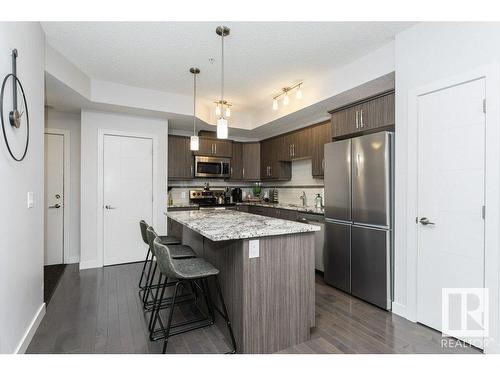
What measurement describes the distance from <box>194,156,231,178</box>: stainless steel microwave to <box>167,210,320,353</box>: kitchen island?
3.05 metres

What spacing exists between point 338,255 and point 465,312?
4.25ft

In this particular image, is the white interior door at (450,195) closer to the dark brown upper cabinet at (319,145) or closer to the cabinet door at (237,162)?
the dark brown upper cabinet at (319,145)

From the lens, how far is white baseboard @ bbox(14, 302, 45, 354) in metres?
1.88

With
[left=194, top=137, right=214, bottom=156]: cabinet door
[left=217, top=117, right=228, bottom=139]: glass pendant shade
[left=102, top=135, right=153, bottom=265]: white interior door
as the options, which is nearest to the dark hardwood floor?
[left=102, top=135, right=153, bottom=265]: white interior door

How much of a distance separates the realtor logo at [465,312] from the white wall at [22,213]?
10.5 ft

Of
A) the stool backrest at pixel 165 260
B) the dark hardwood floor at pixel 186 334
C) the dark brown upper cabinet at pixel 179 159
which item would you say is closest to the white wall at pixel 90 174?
the dark brown upper cabinet at pixel 179 159

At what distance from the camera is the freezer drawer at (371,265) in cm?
263

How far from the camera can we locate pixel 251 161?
222 inches

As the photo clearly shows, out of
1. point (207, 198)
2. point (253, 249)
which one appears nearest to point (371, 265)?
point (253, 249)

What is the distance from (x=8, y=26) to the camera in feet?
5.57

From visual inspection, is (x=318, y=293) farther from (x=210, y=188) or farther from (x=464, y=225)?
(x=210, y=188)

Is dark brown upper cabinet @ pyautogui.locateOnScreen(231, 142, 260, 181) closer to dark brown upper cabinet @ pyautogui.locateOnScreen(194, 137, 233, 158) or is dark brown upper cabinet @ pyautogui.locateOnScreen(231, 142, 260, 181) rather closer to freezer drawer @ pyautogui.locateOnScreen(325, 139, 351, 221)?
dark brown upper cabinet @ pyautogui.locateOnScreen(194, 137, 233, 158)
